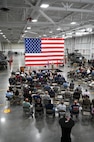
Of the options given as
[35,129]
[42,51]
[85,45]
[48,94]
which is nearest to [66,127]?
[35,129]

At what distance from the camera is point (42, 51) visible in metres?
13.2

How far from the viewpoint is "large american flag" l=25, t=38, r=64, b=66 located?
1252cm

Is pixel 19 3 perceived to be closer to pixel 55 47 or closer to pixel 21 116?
pixel 55 47

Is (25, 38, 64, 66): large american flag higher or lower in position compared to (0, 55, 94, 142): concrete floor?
higher

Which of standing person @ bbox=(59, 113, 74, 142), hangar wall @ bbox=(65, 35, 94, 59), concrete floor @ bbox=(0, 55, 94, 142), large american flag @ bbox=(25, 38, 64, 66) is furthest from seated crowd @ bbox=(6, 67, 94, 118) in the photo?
hangar wall @ bbox=(65, 35, 94, 59)

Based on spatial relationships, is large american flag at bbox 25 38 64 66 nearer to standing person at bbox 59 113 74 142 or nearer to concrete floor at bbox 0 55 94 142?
concrete floor at bbox 0 55 94 142

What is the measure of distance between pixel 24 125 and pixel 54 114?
1759 millimetres

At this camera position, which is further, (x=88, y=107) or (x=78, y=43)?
(x=78, y=43)

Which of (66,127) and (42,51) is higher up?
(42,51)

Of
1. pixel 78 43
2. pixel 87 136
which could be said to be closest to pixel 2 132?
pixel 87 136

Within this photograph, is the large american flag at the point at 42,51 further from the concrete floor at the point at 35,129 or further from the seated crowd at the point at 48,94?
the concrete floor at the point at 35,129

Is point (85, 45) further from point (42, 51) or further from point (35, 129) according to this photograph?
point (35, 129)

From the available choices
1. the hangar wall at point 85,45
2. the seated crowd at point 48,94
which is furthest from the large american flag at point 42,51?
the hangar wall at point 85,45

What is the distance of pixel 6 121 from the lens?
27.8 ft
